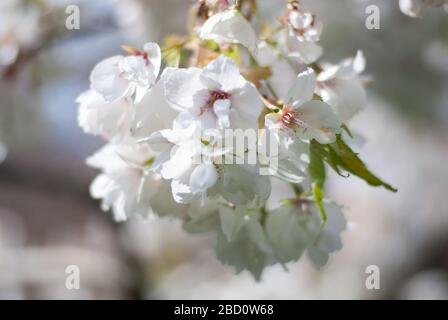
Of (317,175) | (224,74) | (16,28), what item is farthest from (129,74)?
(16,28)

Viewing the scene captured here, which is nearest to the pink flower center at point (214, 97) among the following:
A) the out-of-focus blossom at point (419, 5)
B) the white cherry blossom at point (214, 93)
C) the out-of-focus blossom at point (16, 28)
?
the white cherry blossom at point (214, 93)

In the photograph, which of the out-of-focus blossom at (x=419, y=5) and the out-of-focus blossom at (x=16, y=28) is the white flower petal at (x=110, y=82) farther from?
the out-of-focus blossom at (x=16, y=28)

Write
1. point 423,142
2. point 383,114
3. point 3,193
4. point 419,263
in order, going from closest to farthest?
point 383,114 → point 423,142 → point 419,263 → point 3,193

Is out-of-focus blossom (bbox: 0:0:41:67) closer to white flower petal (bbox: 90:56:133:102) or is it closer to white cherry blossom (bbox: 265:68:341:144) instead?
white flower petal (bbox: 90:56:133:102)

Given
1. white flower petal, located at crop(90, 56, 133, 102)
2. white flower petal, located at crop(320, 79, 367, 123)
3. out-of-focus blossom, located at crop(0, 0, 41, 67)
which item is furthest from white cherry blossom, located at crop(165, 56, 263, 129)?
out-of-focus blossom, located at crop(0, 0, 41, 67)

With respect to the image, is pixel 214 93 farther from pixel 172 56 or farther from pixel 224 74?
pixel 172 56
